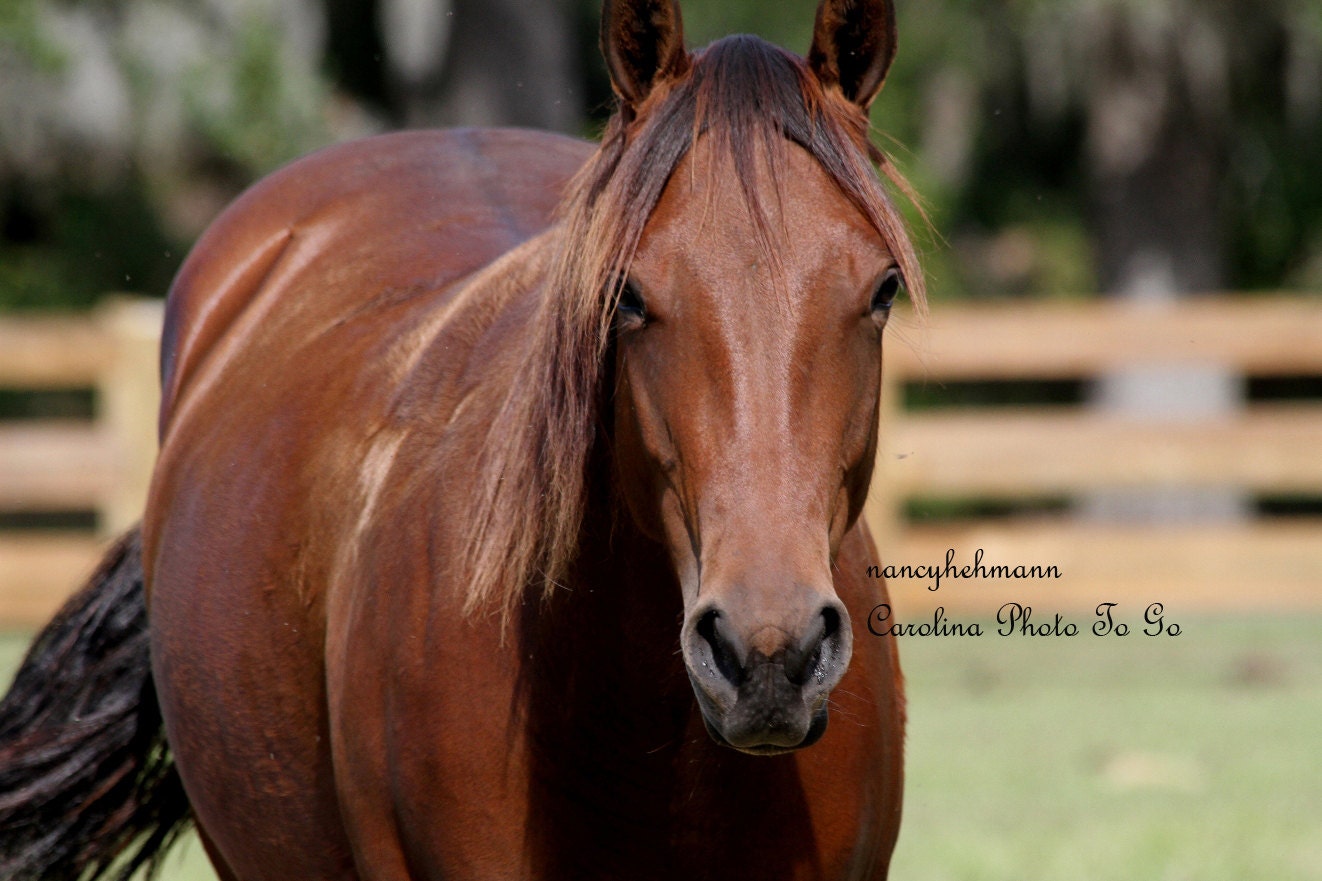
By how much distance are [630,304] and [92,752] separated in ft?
6.90

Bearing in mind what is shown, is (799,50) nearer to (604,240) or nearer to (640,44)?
(640,44)

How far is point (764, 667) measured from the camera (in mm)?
1779

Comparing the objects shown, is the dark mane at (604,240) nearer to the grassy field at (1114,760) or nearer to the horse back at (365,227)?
the horse back at (365,227)

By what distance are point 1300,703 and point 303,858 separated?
17.4ft

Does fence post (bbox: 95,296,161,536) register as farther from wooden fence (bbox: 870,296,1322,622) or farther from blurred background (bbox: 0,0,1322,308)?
wooden fence (bbox: 870,296,1322,622)

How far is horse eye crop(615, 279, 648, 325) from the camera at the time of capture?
79.0 inches

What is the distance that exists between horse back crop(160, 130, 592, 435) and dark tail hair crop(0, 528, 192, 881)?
427 mm

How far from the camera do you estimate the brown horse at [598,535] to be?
6.31ft

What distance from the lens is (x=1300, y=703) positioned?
7.05 m

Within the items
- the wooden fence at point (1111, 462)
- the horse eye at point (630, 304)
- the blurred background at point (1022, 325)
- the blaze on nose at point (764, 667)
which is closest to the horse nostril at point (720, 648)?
the blaze on nose at point (764, 667)

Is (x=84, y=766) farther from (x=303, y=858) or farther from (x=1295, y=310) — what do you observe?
(x=1295, y=310)

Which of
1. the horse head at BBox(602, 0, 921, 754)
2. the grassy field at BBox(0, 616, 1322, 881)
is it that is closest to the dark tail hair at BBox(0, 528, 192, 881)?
the grassy field at BBox(0, 616, 1322, 881)

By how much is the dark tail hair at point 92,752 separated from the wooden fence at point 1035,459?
5.78 metres

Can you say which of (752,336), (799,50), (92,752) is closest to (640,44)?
(752,336)
